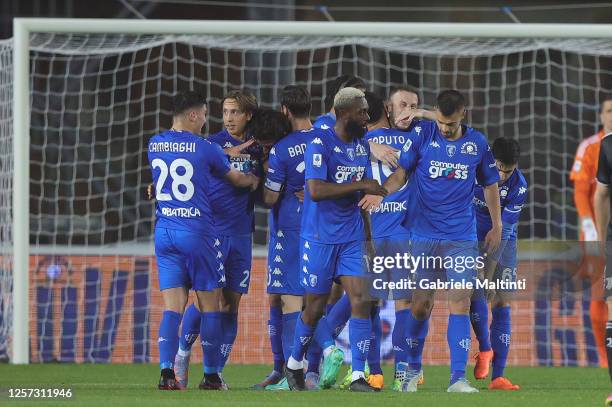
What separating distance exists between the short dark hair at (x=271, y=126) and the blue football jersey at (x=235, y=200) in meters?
0.21

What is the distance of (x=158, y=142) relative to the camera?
9.00 m

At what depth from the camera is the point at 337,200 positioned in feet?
28.9

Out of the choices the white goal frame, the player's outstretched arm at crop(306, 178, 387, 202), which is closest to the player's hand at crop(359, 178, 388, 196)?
the player's outstretched arm at crop(306, 178, 387, 202)

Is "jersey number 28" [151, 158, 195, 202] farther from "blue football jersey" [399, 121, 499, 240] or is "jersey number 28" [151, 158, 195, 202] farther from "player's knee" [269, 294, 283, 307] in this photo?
"blue football jersey" [399, 121, 499, 240]

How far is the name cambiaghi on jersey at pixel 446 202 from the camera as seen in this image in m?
8.87

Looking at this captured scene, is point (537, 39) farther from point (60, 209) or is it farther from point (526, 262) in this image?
point (60, 209)

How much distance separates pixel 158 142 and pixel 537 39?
17.7 feet

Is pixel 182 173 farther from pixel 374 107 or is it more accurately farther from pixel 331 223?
pixel 374 107

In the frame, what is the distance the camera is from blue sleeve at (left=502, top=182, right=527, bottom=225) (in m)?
10.0

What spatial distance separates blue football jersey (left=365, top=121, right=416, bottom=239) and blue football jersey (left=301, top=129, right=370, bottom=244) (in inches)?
29.8

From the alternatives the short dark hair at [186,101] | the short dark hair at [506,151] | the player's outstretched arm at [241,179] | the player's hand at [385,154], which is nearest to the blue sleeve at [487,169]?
the player's hand at [385,154]

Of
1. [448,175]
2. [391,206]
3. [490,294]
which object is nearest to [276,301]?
[391,206]

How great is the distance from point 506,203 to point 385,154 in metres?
1.30

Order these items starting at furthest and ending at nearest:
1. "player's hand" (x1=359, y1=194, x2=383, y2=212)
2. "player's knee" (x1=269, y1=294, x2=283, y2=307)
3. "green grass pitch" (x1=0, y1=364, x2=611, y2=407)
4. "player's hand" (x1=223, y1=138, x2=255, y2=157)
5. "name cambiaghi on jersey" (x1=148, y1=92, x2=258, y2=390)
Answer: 1. "player's knee" (x1=269, y1=294, x2=283, y2=307)
2. "player's hand" (x1=223, y1=138, x2=255, y2=157)
3. "name cambiaghi on jersey" (x1=148, y1=92, x2=258, y2=390)
4. "player's hand" (x1=359, y1=194, x2=383, y2=212)
5. "green grass pitch" (x1=0, y1=364, x2=611, y2=407)
